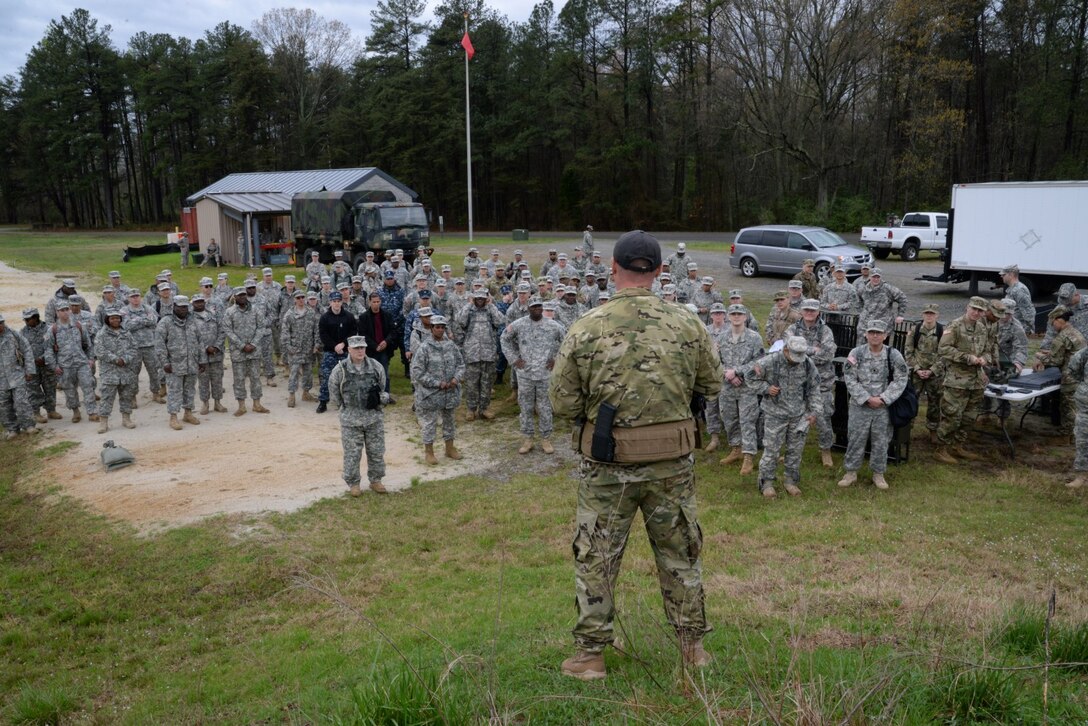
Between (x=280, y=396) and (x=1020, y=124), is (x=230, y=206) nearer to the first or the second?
(x=280, y=396)

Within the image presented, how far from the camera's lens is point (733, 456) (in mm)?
10617

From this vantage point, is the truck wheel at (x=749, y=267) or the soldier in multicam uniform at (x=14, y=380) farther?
the truck wheel at (x=749, y=267)

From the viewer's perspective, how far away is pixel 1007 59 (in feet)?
139

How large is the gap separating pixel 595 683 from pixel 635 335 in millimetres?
1788

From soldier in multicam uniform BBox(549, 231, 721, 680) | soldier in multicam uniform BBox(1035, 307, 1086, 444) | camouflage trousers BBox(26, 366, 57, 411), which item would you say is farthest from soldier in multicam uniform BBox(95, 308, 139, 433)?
soldier in multicam uniform BBox(1035, 307, 1086, 444)

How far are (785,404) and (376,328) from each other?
733 centimetres

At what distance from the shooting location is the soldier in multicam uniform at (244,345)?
520 inches

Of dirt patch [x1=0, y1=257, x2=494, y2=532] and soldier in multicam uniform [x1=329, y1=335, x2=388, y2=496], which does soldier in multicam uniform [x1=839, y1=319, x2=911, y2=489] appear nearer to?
dirt patch [x1=0, y1=257, x2=494, y2=532]

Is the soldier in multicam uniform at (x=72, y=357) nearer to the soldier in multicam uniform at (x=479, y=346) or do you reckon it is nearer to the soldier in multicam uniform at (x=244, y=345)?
the soldier in multicam uniform at (x=244, y=345)

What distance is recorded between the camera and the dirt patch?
9.45m

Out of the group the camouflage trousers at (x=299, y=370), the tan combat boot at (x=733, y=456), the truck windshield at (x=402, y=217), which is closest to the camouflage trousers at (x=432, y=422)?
the tan combat boot at (x=733, y=456)

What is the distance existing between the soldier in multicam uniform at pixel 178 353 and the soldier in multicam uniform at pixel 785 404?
345 inches

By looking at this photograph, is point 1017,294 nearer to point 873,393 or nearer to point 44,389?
point 873,393

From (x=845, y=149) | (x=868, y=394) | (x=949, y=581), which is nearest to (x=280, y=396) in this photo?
(x=868, y=394)
